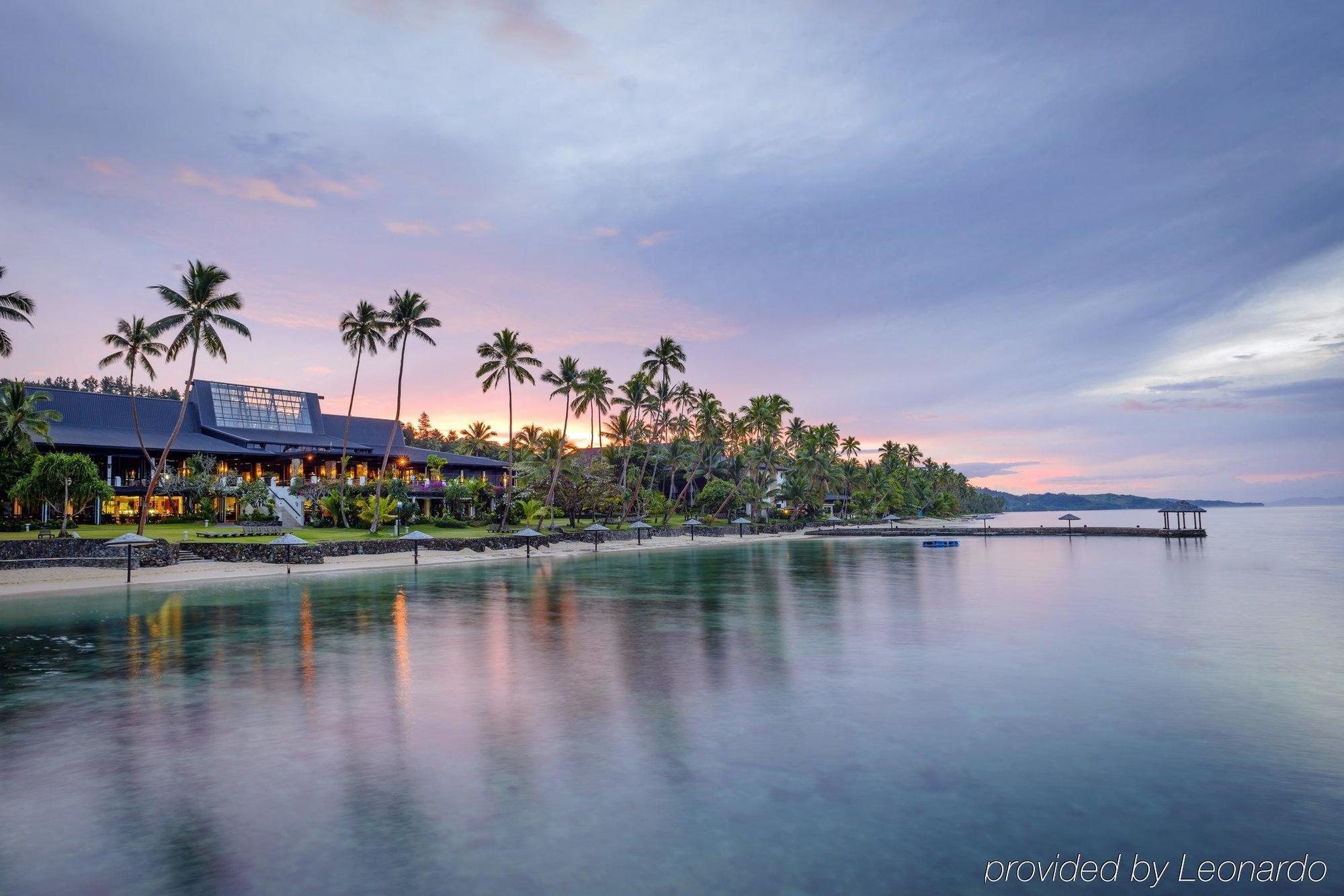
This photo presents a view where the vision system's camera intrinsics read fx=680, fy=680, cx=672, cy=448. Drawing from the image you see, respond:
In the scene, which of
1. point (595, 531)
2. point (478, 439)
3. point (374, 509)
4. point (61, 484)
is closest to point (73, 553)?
point (61, 484)

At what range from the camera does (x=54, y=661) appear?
1805cm

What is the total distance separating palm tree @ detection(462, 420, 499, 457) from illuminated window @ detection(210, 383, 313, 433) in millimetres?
25891

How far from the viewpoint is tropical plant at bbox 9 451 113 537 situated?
138 ft

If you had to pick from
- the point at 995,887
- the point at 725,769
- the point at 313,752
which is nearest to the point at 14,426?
the point at 313,752

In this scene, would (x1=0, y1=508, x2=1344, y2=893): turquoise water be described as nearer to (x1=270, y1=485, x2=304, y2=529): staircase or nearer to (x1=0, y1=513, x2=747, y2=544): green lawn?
(x1=0, y1=513, x2=747, y2=544): green lawn

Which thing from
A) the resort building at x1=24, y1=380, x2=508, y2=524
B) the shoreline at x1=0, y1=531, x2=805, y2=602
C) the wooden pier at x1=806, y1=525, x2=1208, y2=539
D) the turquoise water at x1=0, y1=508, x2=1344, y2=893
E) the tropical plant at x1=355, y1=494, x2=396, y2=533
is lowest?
the wooden pier at x1=806, y1=525, x2=1208, y2=539

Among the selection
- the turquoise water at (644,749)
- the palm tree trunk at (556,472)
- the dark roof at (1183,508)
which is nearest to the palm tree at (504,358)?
the palm tree trunk at (556,472)

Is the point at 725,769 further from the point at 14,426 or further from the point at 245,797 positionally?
the point at 14,426

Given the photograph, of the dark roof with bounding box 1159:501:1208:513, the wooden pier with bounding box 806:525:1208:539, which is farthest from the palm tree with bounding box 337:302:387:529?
the dark roof with bounding box 1159:501:1208:513

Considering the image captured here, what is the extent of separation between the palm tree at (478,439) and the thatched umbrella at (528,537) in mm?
45385

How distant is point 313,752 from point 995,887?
10.3 meters

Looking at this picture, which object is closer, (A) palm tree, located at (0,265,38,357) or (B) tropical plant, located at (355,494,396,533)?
(A) palm tree, located at (0,265,38,357)

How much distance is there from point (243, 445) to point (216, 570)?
32.4 meters

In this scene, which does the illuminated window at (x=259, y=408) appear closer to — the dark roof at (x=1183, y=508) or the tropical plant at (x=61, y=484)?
the tropical plant at (x=61, y=484)
